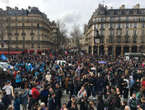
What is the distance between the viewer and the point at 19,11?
2378 inches

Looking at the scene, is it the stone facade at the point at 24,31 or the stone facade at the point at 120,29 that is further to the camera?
the stone facade at the point at 120,29

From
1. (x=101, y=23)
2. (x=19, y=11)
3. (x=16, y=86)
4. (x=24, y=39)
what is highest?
(x=19, y=11)

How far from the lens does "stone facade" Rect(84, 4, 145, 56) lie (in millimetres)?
60469

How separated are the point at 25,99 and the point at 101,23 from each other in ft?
186

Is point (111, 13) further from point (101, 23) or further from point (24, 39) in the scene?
point (24, 39)

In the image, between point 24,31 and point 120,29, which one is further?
point 120,29

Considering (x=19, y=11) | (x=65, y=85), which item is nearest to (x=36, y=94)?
(x=65, y=85)

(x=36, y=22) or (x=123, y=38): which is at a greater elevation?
(x=36, y=22)

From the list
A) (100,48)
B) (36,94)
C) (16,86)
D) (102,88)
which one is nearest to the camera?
(36,94)

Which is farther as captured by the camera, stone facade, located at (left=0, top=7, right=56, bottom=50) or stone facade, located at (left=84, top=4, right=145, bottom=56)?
stone facade, located at (left=84, top=4, right=145, bottom=56)

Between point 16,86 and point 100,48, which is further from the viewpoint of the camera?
point 100,48

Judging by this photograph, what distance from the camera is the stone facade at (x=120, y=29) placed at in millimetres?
60469

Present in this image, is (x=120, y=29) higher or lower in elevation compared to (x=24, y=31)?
higher

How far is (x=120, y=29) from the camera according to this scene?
2429 inches
